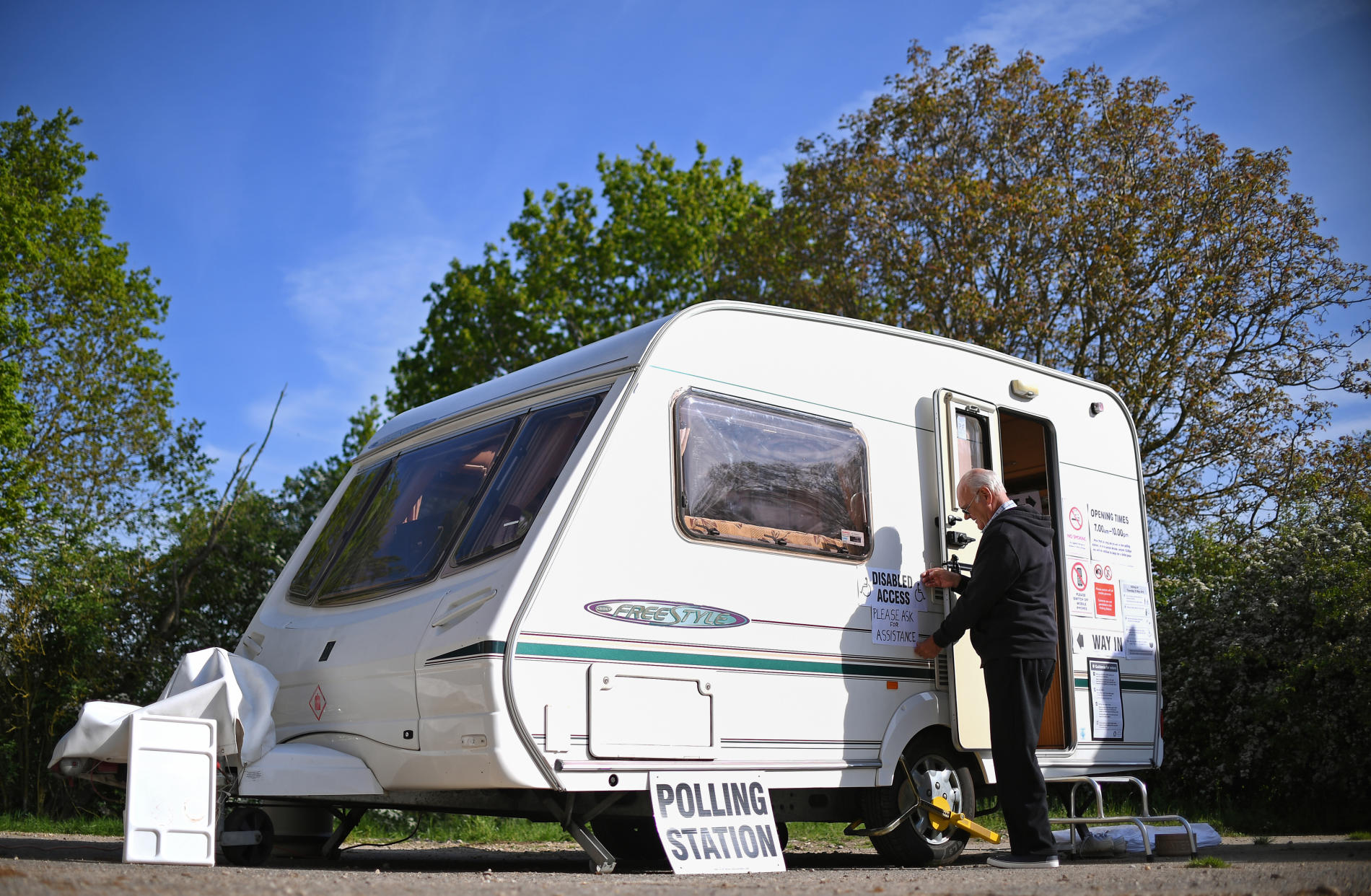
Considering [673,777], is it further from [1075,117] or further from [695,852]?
[1075,117]

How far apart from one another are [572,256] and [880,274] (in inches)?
415

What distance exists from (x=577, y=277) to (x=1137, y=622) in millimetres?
19163

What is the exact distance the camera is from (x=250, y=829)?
217 inches

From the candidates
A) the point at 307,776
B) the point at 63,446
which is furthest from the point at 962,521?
the point at 63,446

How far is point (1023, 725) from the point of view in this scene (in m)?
5.72

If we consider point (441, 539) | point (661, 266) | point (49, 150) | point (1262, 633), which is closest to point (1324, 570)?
point (1262, 633)

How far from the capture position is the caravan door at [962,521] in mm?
6266

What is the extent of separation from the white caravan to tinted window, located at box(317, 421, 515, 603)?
0.7 inches

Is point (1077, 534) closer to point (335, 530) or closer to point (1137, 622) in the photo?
point (1137, 622)

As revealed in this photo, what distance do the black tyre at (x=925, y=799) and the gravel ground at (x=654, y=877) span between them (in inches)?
6.6

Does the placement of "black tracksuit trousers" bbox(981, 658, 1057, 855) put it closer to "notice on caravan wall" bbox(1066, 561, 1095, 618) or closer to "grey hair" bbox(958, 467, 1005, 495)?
"grey hair" bbox(958, 467, 1005, 495)

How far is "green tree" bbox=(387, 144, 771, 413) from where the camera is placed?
2495cm

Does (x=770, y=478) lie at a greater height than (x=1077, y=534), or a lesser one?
greater

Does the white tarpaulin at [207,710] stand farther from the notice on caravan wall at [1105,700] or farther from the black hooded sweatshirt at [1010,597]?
the notice on caravan wall at [1105,700]
